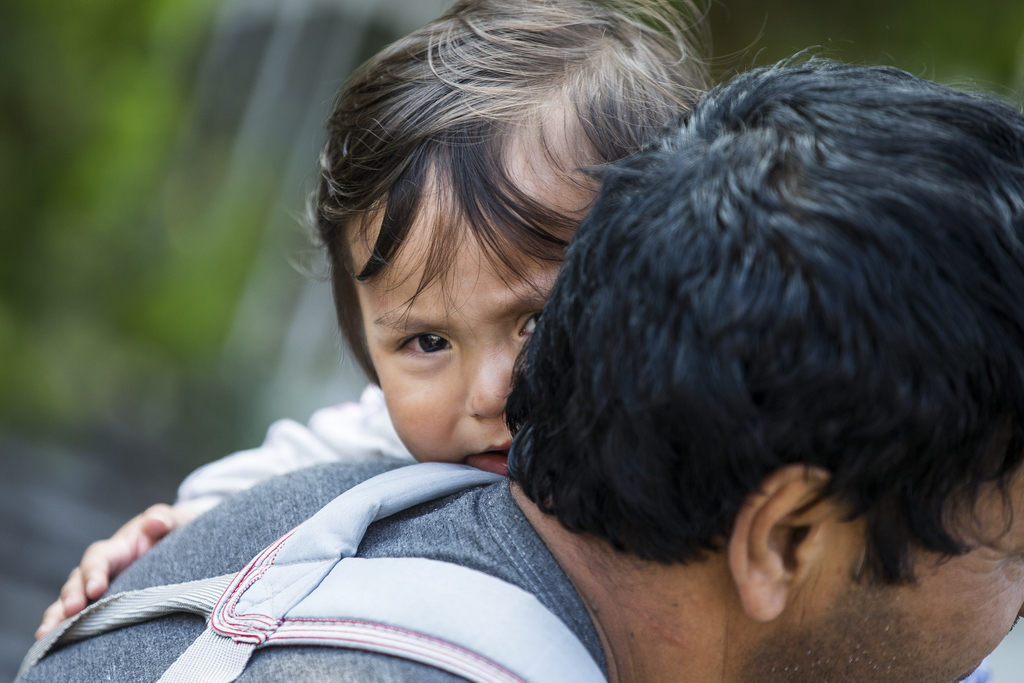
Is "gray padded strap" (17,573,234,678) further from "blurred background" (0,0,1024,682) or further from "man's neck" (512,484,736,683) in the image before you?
"blurred background" (0,0,1024,682)

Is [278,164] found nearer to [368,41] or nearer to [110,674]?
[368,41]

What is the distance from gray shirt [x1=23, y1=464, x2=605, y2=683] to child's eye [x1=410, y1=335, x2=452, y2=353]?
419mm

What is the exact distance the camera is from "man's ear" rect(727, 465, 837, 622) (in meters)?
1.10

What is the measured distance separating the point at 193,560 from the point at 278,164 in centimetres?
551

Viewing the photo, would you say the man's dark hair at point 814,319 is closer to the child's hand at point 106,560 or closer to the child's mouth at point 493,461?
the child's mouth at point 493,461

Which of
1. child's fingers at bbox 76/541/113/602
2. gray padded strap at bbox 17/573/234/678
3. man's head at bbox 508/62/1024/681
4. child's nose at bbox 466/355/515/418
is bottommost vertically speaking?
child's fingers at bbox 76/541/113/602

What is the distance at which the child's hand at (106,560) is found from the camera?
1.92m

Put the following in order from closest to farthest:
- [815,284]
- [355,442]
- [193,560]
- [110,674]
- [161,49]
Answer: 1. [815,284]
2. [110,674]
3. [193,560]
4. [355,442]
5. [161,49]

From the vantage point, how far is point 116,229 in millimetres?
5891

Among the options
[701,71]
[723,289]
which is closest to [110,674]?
[723,289]

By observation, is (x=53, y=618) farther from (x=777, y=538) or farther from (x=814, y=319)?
(x=814, y=319)

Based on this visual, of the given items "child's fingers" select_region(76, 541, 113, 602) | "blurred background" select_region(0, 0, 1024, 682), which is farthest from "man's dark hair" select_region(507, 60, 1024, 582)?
"blurred background" select_region(0, 0, 1024, 682)

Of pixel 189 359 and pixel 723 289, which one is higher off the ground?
pixel 723 289

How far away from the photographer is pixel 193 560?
146 cm
